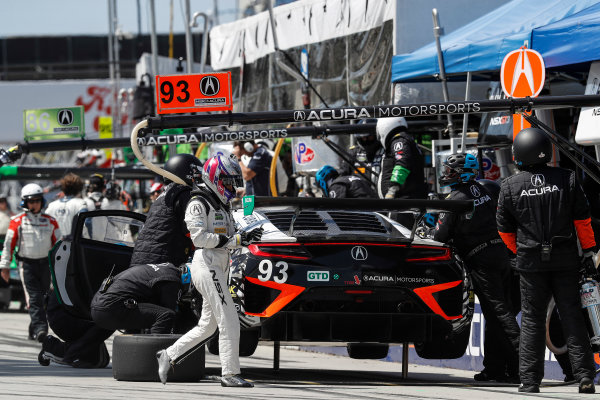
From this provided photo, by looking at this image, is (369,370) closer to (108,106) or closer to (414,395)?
(414,395)

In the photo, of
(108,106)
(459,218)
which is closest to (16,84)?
(108,106)

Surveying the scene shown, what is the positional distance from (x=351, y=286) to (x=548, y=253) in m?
1.45

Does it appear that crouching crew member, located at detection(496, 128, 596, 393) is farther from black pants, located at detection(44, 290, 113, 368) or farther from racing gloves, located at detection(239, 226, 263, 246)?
black pants, located at detection(44, 290, 113, 368)

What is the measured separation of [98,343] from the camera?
10734mm

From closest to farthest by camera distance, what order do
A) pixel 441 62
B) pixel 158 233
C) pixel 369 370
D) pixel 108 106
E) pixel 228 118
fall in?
1. pixel 158 233
2. pixel 228 118
3. pixel 369 370
4. pixel 441 62
5. pixel 108 106

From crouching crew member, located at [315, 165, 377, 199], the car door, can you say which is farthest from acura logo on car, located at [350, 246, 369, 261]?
crouching crew member, located at [315, 165, 377, 199]

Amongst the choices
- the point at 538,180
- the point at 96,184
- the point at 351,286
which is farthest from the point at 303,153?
the point at 538,180

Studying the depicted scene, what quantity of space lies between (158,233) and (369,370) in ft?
9.13

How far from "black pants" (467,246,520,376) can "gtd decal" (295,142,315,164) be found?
23.7ft

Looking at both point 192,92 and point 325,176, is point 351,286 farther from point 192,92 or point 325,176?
point 325,176

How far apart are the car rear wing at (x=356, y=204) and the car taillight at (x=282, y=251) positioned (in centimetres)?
15

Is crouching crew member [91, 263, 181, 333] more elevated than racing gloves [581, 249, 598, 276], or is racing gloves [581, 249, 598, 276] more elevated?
racing gloves [581, 249, 598, 276]

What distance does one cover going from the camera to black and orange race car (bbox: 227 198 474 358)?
28.7 ft

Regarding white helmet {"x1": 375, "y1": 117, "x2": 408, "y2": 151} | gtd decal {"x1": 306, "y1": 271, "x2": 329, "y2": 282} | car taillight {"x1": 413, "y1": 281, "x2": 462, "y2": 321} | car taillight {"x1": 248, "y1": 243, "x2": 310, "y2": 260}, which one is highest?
white helmet {"x1": 375, "y1": 117, "x2": 408, "y2": 151}
